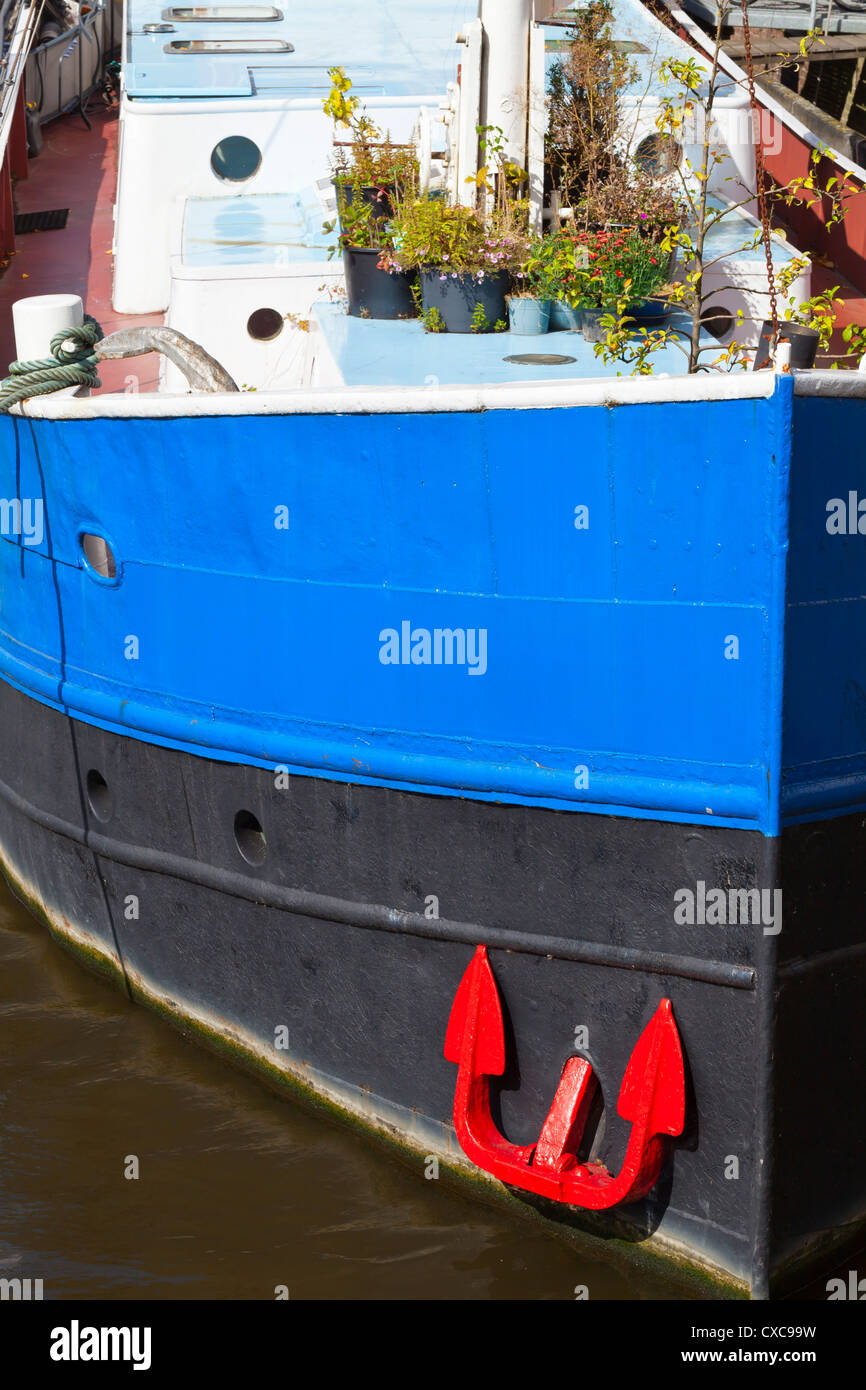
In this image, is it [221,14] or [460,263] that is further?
[221,14]

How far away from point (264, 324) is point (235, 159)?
2.34 metres

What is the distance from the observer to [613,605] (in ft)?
13.1

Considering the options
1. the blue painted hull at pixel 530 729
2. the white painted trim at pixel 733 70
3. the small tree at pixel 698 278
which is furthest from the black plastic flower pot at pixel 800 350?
the white painted trim at pixel 733 70

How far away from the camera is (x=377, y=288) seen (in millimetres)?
6332

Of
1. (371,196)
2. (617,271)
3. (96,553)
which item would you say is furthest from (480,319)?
(96,553)

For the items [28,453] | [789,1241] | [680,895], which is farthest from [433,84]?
[789,1241]

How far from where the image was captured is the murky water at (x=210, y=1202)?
4605mm

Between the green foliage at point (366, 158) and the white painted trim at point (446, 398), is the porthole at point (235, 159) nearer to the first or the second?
the green foliage at point (366, 158)

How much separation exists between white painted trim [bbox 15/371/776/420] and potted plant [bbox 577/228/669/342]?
1.75m

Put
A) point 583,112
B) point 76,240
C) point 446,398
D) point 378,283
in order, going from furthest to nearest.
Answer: point 76,240, point 583,112, point 378,283, point 446,398

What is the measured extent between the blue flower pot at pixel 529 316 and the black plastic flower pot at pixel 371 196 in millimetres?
1213

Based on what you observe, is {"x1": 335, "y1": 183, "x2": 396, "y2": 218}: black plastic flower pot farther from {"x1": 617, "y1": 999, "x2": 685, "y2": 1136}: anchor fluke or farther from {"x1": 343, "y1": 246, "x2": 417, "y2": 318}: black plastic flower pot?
{"x1": 617, "y1": 999, "x2": 685, "y2": 1136}: anchor fluke

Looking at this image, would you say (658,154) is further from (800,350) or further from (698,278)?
(698,278)

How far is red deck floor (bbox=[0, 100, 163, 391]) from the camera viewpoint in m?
8.58
